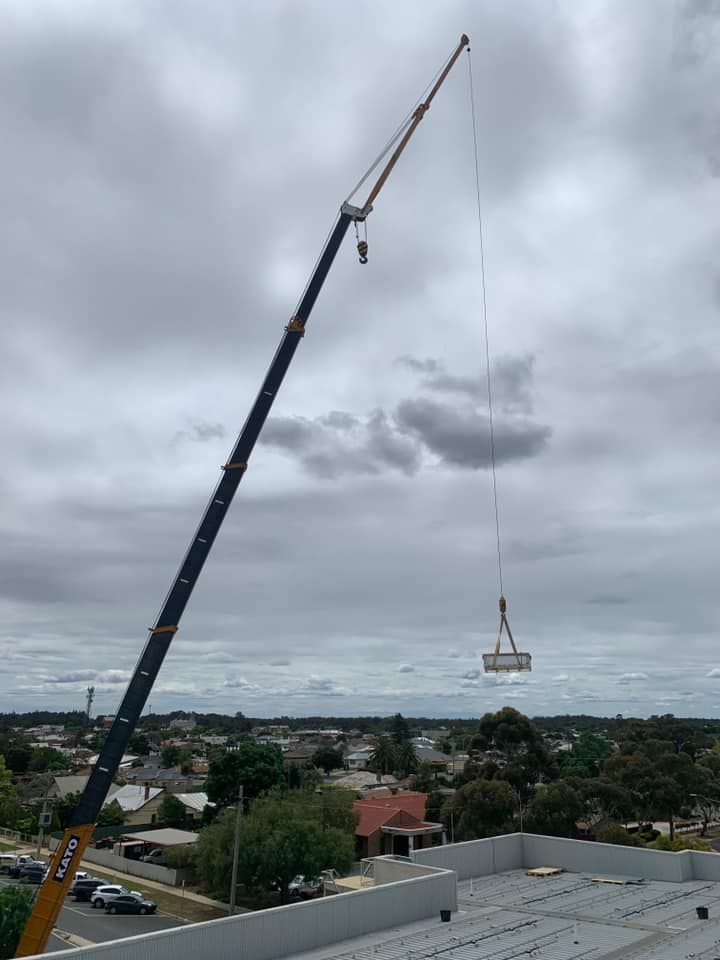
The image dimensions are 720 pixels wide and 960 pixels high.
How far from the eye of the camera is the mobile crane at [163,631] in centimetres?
2323

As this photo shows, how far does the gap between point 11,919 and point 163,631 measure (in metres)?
15.6

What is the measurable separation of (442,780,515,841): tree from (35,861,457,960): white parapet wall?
92.7ft

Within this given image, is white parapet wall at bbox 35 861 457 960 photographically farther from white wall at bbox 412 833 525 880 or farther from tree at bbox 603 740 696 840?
tree at bbox 603 740 696 840

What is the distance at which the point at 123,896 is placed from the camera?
159 feet

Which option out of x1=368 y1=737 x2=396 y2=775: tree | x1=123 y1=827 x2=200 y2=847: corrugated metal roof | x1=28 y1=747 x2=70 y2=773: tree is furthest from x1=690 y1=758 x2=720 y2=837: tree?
x1=28 y1=747 x2=70 y2=773: tree

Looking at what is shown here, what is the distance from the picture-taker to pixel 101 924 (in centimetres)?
4525

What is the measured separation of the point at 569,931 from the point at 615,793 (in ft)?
131

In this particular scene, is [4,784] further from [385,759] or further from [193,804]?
[385,759]

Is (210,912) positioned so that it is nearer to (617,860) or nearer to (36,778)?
(617,860)

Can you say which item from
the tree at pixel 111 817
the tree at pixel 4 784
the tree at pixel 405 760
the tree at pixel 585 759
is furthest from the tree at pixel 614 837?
the tree at pixel 405 760

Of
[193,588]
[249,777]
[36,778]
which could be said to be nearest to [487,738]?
[249,777]

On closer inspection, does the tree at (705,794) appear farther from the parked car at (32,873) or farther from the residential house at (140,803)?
the parked car at (32,873)

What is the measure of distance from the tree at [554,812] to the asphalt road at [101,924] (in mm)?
25182

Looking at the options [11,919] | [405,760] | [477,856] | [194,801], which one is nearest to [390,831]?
[194,801]
